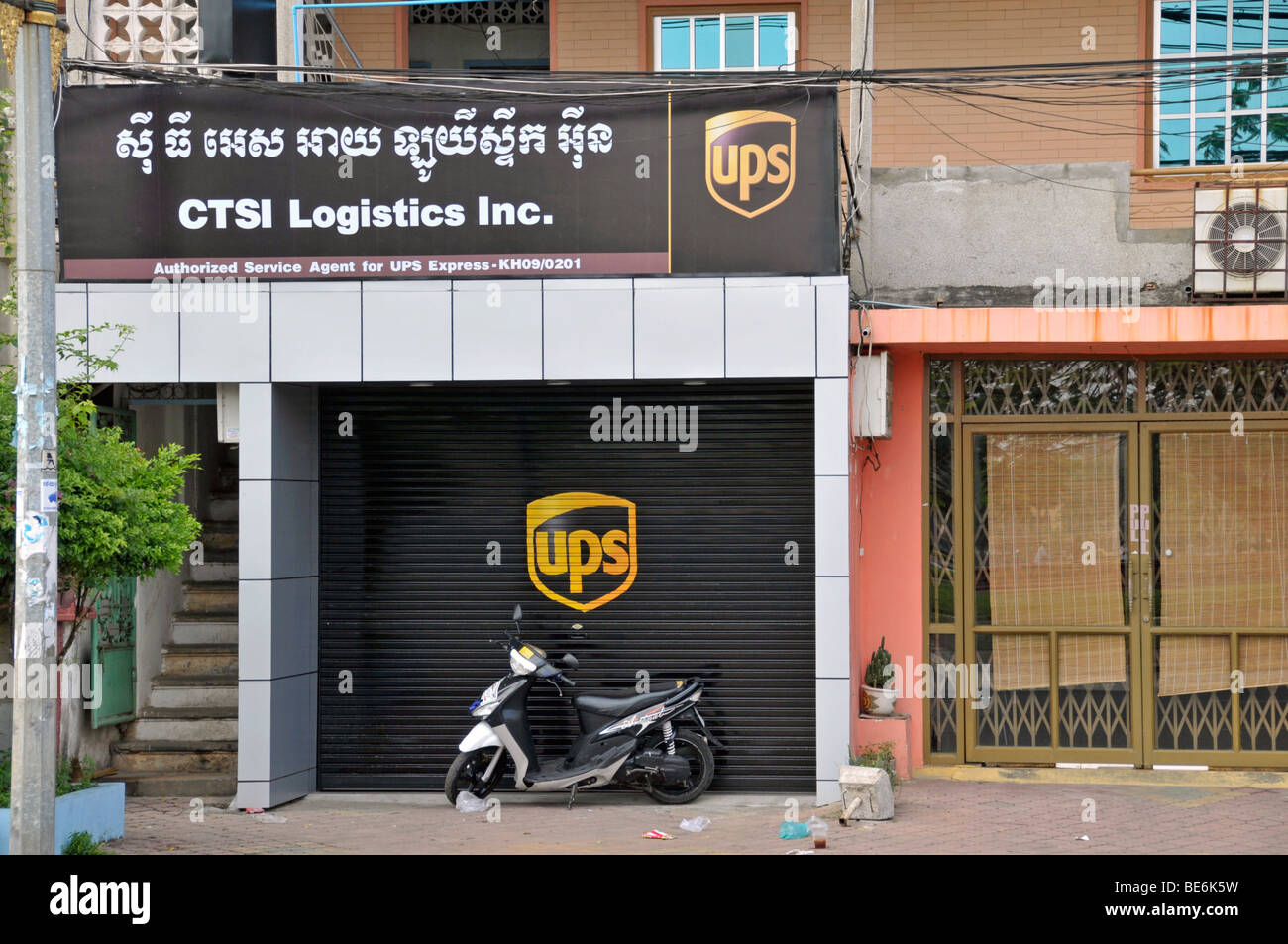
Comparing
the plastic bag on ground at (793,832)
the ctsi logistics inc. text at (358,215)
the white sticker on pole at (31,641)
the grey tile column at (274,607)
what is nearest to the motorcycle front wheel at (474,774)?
the grey tile column at (274,607)

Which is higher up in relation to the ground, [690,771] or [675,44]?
[675,44]

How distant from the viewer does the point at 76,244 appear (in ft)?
31.8

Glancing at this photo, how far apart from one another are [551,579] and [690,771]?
1.82m

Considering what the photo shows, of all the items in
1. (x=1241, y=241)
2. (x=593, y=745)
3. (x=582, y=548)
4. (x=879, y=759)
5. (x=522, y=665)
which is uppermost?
(x=1241, y=241)

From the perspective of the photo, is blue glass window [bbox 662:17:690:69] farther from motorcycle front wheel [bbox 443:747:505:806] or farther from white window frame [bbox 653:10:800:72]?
motorcycle front wheel [bbox 443:747:505:806]

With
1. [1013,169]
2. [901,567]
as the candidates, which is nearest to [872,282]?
[1013,169]

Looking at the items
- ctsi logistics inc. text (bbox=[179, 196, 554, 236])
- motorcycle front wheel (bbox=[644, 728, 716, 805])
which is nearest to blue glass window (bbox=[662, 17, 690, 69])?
ctsi logistics inc. text (bbox=[179, 196, 554, 236])

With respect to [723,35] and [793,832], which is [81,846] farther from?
[723,35]

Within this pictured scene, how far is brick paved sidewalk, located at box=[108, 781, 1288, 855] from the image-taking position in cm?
827

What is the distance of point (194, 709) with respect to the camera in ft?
35.7

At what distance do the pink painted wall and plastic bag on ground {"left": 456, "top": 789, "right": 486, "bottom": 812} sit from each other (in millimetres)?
3245

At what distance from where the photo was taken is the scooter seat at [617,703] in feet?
31.0

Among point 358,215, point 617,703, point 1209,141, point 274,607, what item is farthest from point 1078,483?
point 274,607

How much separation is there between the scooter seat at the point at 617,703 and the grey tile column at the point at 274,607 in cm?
219
